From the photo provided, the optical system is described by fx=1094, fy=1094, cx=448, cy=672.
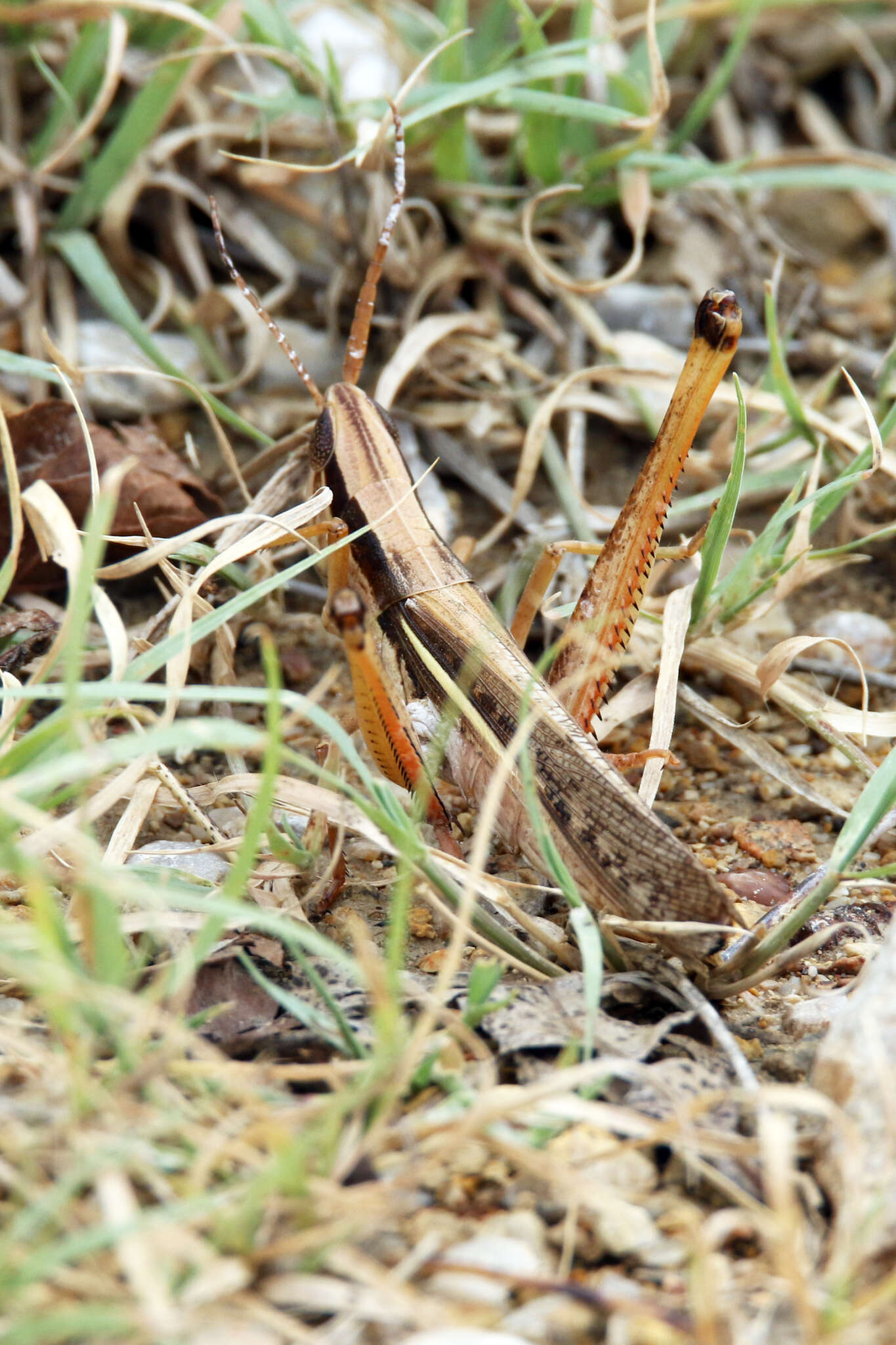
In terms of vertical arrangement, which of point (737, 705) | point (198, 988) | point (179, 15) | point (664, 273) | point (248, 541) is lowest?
point (198, 988)

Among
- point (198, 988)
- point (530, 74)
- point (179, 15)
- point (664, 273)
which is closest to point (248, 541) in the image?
point (198, 988)

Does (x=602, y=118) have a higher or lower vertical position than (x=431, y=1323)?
higher

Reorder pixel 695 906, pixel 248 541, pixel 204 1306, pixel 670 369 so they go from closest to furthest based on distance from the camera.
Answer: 1. pixel 204 1306
2. pixel 695 906
3. pixel 248 541
4. pixel 670 369

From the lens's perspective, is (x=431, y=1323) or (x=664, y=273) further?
(x=664, y=273)

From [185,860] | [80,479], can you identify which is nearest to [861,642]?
[185,860]

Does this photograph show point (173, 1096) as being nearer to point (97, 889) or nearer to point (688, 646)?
point (97, 889)

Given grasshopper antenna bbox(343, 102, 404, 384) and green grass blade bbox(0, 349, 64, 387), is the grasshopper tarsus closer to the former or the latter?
grasshopper antenna bbox(343, 102, 404, 384)
